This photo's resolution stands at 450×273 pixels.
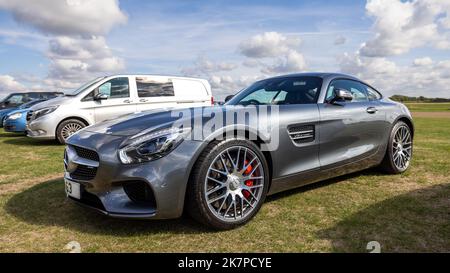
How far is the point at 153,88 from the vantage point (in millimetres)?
9234

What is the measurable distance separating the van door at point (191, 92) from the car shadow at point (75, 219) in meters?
5.85

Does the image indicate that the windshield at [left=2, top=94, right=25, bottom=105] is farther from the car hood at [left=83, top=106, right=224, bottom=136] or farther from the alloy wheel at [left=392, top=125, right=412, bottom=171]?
the alloy wheel at [left=392, top=125, right=412, bottom=171]

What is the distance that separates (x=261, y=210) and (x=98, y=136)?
5.37 ft

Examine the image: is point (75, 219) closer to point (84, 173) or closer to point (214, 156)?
point (84, 173)

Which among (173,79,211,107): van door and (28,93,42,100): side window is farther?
(28,93,42,100): side window

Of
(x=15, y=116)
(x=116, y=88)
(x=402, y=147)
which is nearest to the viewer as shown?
(x=402, y=147)

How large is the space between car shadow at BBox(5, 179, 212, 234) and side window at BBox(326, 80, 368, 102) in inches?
87.1

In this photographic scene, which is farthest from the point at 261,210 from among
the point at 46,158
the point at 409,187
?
the point at 46,158

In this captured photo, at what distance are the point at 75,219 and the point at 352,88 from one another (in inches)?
136

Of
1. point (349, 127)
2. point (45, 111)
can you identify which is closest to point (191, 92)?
point (45, 111)

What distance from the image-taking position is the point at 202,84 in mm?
10156

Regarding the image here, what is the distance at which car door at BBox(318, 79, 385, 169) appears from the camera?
3.75m

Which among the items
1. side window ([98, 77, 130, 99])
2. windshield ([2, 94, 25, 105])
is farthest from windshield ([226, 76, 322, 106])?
windshield ([2, 94, 25, 105])
